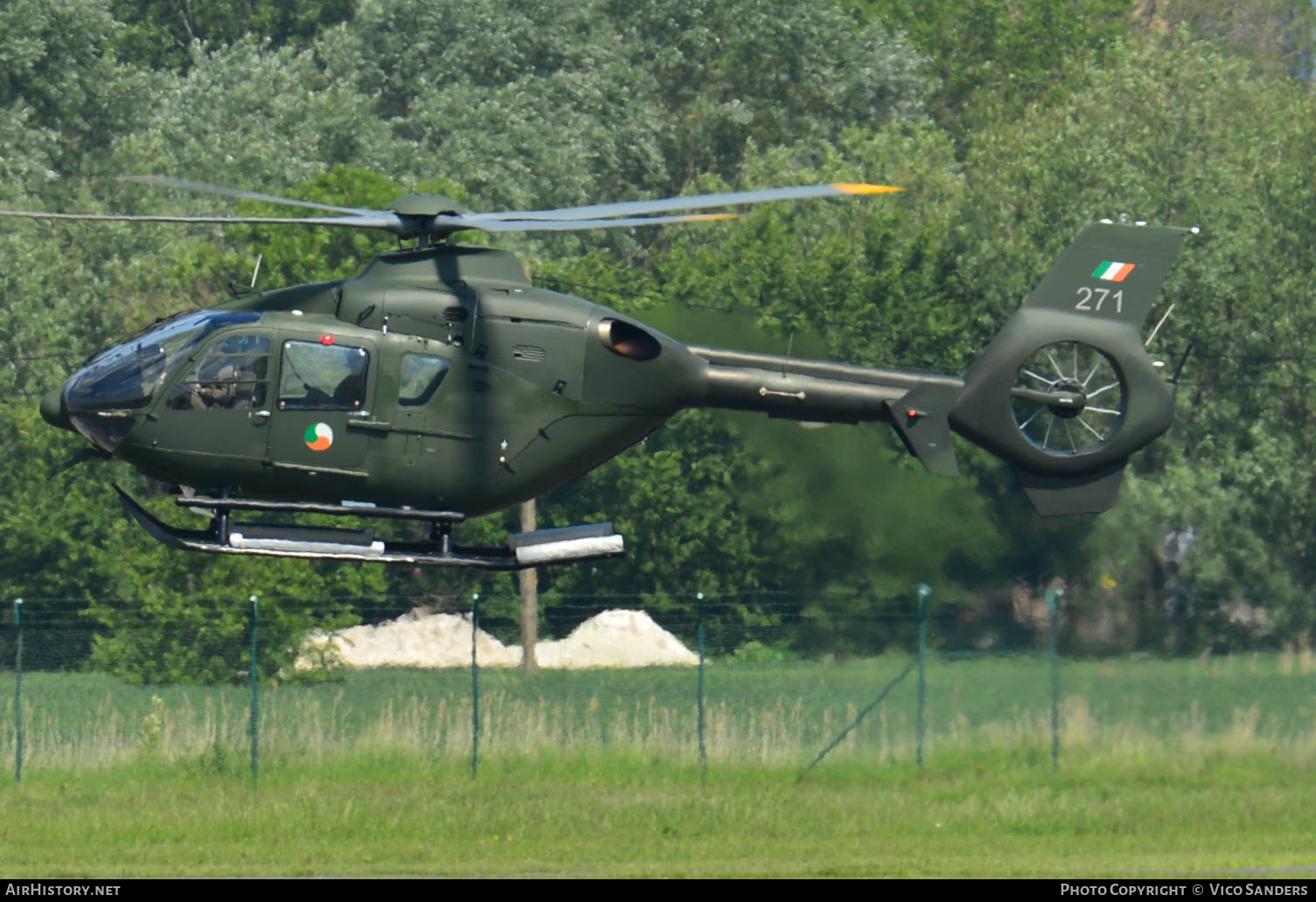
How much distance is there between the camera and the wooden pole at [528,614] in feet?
108

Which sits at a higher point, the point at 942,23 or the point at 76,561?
the point at 942,23

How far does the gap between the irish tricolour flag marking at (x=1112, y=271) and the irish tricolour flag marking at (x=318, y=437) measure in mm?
8316

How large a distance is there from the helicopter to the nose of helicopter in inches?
0.9

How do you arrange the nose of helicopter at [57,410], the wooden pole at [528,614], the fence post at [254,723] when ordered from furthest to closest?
the wooden pole at [528,614] < the fence post at [254,723] < the nose of helicopter at [57,410]

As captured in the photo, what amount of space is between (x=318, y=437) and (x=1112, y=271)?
8.62 meters

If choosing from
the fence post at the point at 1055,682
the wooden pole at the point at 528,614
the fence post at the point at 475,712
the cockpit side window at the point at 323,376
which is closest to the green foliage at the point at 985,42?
the wooden pole at the point at 528,614

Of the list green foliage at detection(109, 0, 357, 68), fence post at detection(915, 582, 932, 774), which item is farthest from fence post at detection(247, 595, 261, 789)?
green foliage at detection(109, 0, 357, 68)

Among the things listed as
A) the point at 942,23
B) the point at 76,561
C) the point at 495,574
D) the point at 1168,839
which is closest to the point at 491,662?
the point at 495,574

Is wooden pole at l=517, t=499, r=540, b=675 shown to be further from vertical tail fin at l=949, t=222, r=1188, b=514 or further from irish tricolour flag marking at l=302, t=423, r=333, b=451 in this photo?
irish tricolour flag marking at l=302, t=423, r=333, b=451

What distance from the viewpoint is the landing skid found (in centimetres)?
2080

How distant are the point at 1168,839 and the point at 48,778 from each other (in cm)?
1392

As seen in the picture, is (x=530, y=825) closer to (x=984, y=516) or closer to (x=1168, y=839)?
(x=1168, y=839)

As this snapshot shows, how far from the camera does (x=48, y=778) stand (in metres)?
28.2

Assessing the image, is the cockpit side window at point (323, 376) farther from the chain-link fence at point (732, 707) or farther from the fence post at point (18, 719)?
the fence post at point (18, 719)
